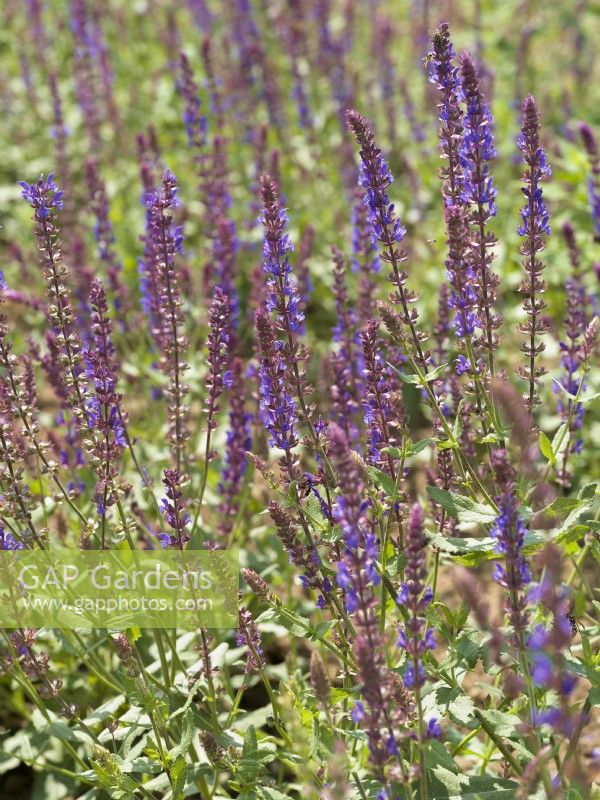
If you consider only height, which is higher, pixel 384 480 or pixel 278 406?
pixel 278 406

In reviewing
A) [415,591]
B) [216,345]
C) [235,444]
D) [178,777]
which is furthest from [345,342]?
[415,591]

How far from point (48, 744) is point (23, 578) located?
74 centimetres

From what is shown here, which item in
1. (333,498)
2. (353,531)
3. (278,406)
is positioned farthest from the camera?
(333,498)

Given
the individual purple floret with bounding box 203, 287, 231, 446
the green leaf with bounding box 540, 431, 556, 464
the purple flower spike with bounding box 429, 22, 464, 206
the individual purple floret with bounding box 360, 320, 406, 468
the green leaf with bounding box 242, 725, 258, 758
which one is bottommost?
the green leaf with bounding box 242, 725, 258, 758

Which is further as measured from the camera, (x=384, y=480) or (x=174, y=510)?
(x=174, y=510)

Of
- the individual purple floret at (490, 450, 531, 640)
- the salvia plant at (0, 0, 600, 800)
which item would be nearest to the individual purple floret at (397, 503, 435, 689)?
the salvia plant at (0, 0, 600, 800)

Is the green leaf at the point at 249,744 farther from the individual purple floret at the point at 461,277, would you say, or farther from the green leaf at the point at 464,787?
the individual purple floret at the point at 461,277

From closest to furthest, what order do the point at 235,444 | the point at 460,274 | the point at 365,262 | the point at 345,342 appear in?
the point at 460,274 < the point at 235,444 < the point at 345,342 < the point at 365,262

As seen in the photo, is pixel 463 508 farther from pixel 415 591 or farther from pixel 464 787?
pixel 464 787

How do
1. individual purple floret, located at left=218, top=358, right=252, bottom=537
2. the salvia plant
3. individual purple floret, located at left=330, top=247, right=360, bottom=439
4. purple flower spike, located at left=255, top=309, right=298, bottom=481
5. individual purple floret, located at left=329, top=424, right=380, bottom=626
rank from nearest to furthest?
individual purple floret, located at left=329, top=424, right=380, bottom=626 < the salvia plant < purple flower spike, located at left=255, top=309, right=298, bottom=481 < individual purple floret, located at left=330, top=247, right=360, bottom=439 < individual purple floret, located at left=218, top=358, right=252, bottom=537

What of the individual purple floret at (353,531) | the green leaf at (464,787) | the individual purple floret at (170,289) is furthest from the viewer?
the individual purple floret at (170,289)

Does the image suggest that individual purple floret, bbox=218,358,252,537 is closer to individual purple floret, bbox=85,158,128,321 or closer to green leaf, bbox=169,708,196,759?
green leaf, bbox=169,708,196,759

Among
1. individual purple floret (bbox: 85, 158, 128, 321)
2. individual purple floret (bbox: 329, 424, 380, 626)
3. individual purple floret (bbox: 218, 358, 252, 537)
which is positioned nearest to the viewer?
individual purple floret (bbox: 329, 424, 380, 626)

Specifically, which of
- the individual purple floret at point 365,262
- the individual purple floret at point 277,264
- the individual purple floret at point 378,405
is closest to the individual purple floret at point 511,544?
the individual purple floret at point 378,405
